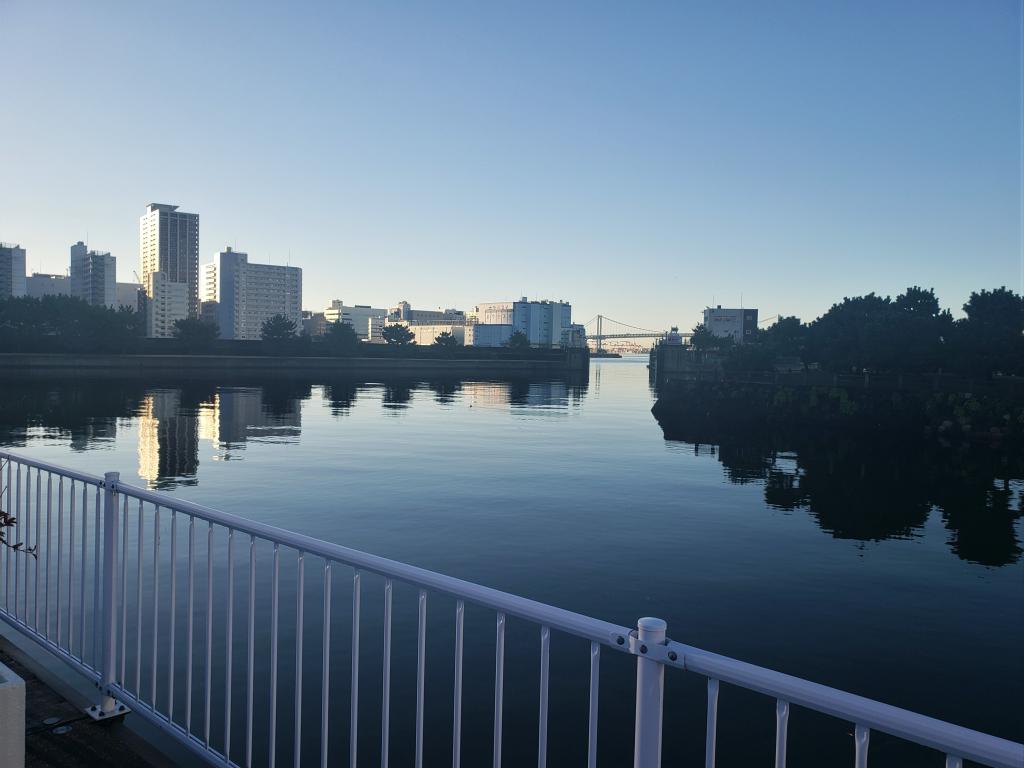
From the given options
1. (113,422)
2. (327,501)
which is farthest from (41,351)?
(327,501)

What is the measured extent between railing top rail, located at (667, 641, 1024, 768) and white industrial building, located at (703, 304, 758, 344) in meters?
181

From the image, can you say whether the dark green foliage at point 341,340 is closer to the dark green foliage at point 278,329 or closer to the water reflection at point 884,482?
the dark green foliage at point 278,329

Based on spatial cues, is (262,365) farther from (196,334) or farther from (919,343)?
(919,343)

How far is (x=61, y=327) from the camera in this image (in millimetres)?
100812

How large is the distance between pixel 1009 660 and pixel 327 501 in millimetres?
11445

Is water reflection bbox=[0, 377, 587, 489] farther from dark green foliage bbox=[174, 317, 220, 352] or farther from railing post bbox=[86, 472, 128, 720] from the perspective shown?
dark green foliage bbox=[174, 317, 220, 352]

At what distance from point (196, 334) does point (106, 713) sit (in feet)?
396

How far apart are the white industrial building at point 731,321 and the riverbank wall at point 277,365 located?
64.4m

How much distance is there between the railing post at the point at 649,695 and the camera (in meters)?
2.30

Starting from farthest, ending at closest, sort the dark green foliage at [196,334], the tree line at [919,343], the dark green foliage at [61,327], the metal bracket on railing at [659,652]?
the dark green foliage at [196,334] < the dark green foliage at [61,327] < the tree line at [919,343] < the metal bracket on railing at [659,652]

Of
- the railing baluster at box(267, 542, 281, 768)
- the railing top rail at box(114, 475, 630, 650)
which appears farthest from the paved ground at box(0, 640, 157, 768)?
the railing top rail at box(114, 475, 630, 650)

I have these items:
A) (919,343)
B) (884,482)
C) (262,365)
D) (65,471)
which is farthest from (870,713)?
(262,365)

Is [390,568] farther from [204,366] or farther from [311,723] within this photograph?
[204,366]

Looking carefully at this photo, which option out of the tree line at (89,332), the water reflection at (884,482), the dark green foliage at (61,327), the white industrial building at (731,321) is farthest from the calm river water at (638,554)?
the white industrial building at (731,321)
